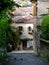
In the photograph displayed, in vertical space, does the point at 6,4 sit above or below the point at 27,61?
above

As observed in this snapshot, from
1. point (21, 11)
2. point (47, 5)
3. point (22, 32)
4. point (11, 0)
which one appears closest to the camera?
point (11, 0)

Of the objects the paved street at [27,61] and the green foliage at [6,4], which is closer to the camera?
the green foliage at [6,4]

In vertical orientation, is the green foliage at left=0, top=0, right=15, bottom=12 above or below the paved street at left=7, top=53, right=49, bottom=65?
above

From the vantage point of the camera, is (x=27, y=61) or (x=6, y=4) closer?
(x=6, y=4)

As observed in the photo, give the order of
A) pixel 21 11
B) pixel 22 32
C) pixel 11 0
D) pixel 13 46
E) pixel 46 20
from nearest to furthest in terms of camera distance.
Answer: pixel 11 0 → pixel 46 20 → pixel 13 46 → pixel 21 11 → pixel 22 32

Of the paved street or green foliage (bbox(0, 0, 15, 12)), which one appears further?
the paved street

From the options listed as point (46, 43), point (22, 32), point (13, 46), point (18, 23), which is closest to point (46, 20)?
point (46, 43)

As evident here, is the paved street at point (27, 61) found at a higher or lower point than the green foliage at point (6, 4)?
lower

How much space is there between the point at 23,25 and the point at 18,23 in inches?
89.9

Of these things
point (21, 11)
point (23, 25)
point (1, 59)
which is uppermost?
point (1, 59)

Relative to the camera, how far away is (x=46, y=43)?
48.8ft

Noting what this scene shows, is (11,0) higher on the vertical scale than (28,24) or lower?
higher

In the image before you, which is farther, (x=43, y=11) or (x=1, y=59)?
(x=43, y=11)

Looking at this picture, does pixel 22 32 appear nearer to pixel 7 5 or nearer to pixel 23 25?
pixel 23 25
